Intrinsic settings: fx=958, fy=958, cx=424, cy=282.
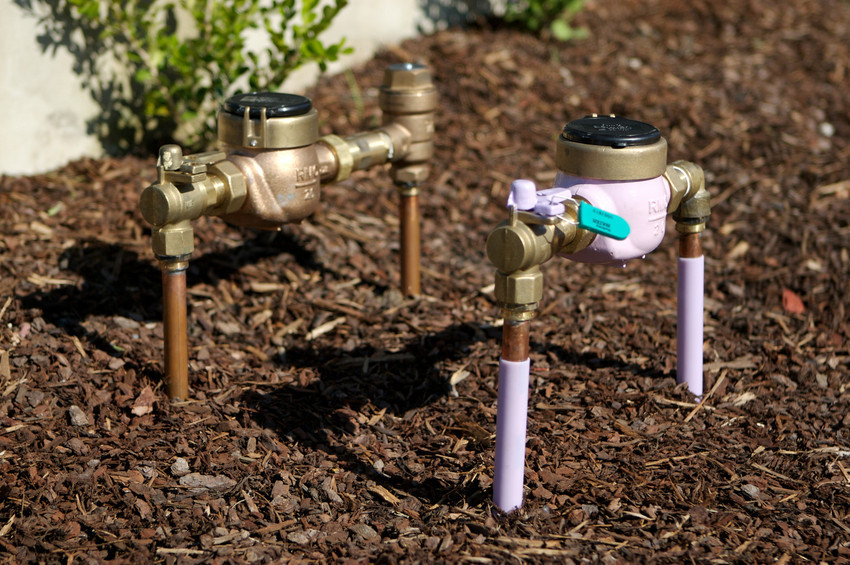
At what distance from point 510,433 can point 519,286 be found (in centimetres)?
41

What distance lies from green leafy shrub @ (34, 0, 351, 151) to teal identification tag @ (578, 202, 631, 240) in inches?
72.9

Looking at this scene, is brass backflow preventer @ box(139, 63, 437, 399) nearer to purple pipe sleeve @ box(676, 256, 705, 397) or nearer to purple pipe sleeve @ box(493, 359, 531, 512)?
purple pipe sleeve @ box(493, 359, 531, 512)

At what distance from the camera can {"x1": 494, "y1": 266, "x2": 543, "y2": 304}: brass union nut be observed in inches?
93.4

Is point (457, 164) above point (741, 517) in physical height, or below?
above

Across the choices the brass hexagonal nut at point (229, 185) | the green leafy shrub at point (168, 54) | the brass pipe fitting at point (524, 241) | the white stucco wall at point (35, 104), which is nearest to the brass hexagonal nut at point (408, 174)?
the green leafy shrub at point (168, 54)

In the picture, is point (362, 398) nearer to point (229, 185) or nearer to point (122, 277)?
point (229, 185)

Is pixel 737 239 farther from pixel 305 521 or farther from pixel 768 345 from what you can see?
pixel 305 521

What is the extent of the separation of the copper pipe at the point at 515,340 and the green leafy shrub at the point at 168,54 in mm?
1928

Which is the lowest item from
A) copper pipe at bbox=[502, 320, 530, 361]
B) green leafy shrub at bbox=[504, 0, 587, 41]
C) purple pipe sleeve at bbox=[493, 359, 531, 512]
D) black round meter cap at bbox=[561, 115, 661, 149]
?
purple pipe sleeve at bbox=[493, 359, 531, 512]

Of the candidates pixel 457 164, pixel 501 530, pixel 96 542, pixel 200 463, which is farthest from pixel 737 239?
pixel 96 542

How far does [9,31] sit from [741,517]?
10.9 ft

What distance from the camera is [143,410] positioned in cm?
302

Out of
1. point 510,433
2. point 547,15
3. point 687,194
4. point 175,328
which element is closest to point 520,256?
point 510,433

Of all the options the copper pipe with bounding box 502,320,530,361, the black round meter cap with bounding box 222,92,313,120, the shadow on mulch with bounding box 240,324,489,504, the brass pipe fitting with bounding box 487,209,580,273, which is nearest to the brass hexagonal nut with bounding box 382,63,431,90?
the black round meter cap with bounding box 222,92,313,120
